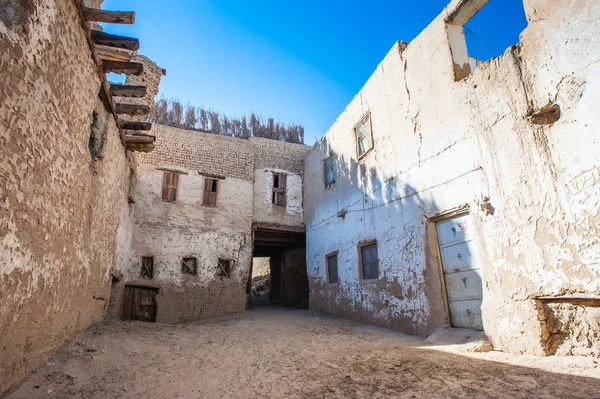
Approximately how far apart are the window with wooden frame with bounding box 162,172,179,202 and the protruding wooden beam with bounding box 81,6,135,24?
7.12m

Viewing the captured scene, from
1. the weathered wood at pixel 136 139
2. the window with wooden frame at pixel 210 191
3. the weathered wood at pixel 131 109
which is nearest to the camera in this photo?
the weathered wood at pixel 131 109

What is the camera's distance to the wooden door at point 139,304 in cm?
975

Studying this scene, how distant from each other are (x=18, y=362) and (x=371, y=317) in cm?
679

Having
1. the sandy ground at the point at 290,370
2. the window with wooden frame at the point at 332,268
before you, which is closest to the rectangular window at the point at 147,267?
the sandy ground at the point at 290,370

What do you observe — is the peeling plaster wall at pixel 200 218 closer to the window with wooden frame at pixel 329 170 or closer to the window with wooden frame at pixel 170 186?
the window with wooden frame at pixel 170 186

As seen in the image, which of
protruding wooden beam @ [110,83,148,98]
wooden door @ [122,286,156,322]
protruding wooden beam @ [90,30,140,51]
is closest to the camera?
protruding wooden beam @ [90,30,140,51]

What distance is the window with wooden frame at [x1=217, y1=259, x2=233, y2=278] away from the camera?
37.6 feet

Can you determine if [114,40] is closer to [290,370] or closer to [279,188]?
[290,370]

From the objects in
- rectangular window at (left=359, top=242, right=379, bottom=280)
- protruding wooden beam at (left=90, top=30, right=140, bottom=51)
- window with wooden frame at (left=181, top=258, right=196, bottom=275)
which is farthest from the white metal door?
window with wooden frame at (left=181, top=258, right=196, bottom=275)

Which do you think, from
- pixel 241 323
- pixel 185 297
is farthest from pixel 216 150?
pixel 241 323

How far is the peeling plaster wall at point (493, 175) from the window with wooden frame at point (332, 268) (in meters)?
0.87

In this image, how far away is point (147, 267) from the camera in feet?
34.8

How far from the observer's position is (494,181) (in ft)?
17.8

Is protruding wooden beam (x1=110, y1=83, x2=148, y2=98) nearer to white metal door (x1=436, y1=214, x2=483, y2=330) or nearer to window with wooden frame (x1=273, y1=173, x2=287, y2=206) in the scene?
white metal door (x1=436, y1=214, x2=483, y2=330)
